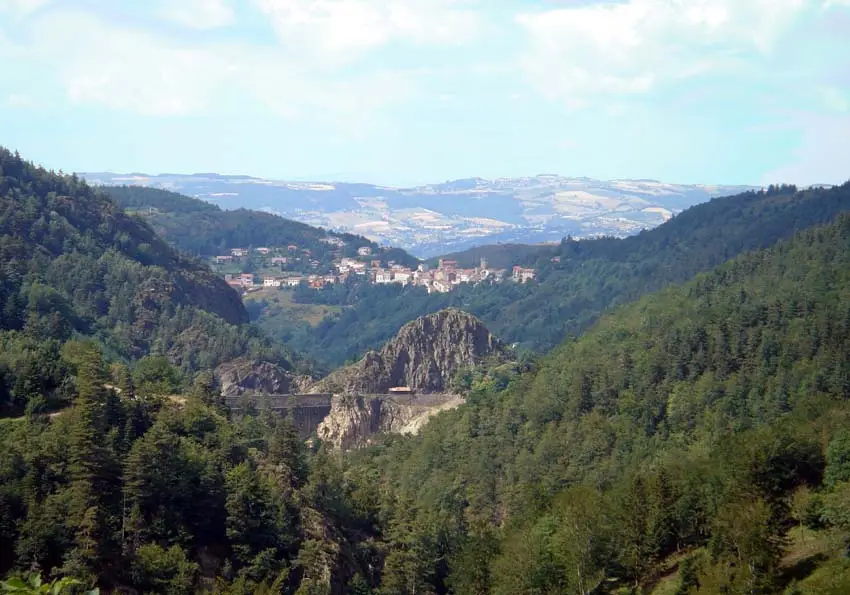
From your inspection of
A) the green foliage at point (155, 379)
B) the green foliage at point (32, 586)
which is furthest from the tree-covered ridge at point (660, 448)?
the green foliage at point (32, 586)

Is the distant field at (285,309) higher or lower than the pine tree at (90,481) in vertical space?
lower

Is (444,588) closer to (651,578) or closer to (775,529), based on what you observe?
(651,578)

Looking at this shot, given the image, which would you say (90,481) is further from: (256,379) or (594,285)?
(594,285)

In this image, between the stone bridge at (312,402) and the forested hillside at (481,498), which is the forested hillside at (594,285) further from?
the forested hillside at (481,498)

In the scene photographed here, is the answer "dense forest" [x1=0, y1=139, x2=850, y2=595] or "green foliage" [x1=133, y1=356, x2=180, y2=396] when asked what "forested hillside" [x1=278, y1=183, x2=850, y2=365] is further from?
"green foliage" [x1=133, y1=356, x2=180, y2=396]

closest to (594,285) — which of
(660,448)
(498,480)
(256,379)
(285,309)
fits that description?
(285,309)

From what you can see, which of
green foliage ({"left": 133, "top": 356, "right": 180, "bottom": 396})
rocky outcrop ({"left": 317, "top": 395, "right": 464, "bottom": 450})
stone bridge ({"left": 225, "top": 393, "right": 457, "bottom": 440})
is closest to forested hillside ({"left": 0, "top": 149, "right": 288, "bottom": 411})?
green foliage ({"left": 133, "top": 356, "right": 180, "bottom": 396})

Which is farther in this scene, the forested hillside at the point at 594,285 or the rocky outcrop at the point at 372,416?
the forested hillside at the point at 594,285
